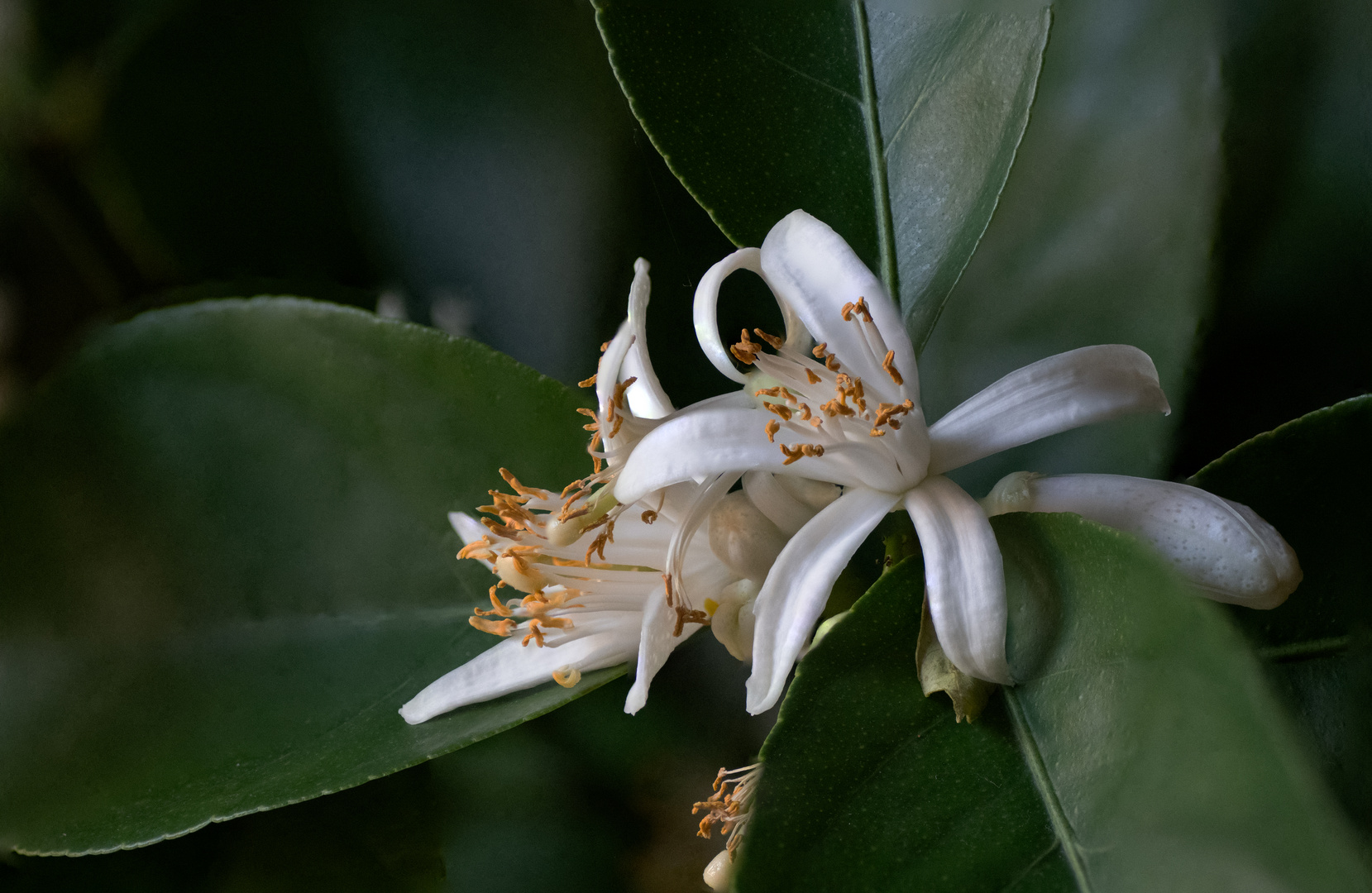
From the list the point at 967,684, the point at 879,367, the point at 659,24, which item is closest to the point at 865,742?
the point at 967,684

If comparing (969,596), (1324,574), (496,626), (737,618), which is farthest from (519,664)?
(1324,574)

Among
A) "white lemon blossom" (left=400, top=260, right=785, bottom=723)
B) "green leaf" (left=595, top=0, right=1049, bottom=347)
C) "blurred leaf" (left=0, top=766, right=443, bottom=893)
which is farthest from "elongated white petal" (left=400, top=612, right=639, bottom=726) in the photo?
"green leaf" (left=595, top=0, right=1049, bottom=347)

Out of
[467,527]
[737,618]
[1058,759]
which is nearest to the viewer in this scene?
[1058,759]

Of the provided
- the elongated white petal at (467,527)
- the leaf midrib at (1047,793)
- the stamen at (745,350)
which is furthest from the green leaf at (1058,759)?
the elongated white petal at (467,527)

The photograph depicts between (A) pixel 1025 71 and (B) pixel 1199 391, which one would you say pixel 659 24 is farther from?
(B) pixel 1199 391

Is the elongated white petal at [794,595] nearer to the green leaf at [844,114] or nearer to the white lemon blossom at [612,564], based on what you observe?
the white lemon blossom at [612,564]

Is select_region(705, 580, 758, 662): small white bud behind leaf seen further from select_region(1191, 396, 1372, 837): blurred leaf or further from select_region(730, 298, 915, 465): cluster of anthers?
select_region(1191, 396, 1372, 837): blurred leaf

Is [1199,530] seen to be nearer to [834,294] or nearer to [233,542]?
[834,294]
